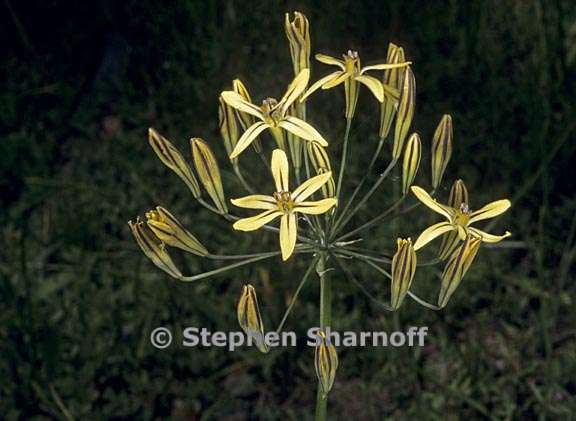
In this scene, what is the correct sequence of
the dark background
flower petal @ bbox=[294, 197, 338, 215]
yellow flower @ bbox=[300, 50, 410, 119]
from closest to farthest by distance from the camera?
flower petal @ bbox=[294, 197, 338, 215] → yellow flower @ bbox=[300, 50, 410, 119] → the dark background

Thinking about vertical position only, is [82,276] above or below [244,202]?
above

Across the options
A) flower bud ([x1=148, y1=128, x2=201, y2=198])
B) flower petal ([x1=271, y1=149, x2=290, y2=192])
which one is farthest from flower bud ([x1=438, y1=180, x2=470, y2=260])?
flower bud ([x1=148, y1=128, x2=201, y2=198])

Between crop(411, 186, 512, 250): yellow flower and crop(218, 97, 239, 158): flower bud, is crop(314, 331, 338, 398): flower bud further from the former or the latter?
crop(218, 97, 239, 158): flower bud

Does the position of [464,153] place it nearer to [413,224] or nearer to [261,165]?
[413,224]

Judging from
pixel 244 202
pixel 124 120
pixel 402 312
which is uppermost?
pixel 124 120

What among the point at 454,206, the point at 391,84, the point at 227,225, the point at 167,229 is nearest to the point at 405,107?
the point at 391,84

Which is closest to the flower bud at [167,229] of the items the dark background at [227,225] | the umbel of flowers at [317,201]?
the umbel of flowers at [317,201]

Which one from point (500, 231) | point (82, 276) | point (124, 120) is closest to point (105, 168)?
point (124, 120)
